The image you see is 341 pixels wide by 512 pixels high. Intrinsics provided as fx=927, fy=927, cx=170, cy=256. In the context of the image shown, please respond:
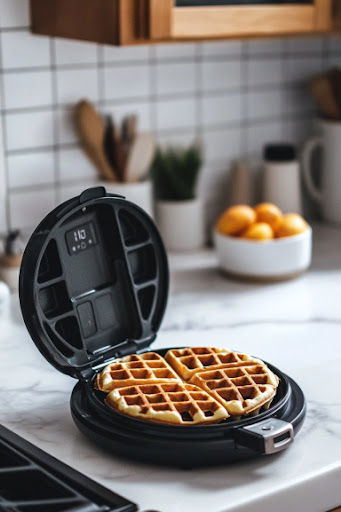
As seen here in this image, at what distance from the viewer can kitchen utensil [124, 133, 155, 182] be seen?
210 centimetres

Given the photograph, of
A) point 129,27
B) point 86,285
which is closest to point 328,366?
point 86,285

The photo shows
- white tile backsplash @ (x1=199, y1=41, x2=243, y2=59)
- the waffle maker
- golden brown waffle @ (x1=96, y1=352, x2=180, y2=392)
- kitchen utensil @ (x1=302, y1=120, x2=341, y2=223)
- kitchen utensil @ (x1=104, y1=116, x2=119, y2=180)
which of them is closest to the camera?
the waffle maker

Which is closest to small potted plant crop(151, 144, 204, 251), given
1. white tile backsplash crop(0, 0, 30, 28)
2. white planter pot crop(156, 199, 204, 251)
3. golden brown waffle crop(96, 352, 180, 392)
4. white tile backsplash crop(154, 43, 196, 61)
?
white planter pot crop(156, 199, 204, 251)

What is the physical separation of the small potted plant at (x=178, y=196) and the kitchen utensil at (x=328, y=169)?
13.3 inches

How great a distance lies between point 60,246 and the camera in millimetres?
1363

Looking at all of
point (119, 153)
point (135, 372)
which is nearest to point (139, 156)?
point (119, 153)

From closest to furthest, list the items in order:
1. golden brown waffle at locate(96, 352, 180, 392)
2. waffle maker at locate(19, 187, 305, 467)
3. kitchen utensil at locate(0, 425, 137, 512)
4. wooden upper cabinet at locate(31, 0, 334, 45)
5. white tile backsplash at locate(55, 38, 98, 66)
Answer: kitchen utensil at locate(0, 425, 137, 512), waffle maker at locate(19, 187, 305, 467), golden brown waffle at locate(96, 352, 180, 392), wooden upper cabinet at locate(31, 0, 334, 45), white tile backsplash at locate(55, 38, 98, 66)

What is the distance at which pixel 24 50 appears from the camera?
1.95 metres

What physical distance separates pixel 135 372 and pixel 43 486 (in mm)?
250

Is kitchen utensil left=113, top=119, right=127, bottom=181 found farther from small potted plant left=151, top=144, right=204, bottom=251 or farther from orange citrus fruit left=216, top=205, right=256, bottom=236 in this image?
orange citrus fruit left=216, top=205, right=256, bottom=236

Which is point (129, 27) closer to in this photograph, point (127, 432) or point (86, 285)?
point (86, 285)

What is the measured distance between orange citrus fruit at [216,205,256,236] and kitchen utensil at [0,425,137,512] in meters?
0.87

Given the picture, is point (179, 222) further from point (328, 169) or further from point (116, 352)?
point (116, 352)

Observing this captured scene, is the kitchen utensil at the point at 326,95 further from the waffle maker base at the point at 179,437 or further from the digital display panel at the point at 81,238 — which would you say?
the waffle maker base at the point at 179,437
